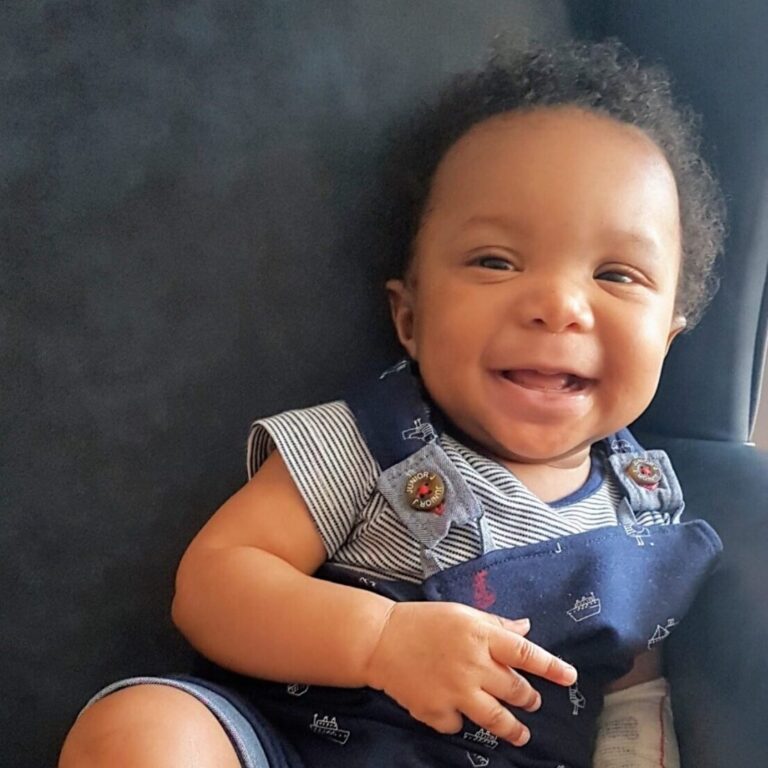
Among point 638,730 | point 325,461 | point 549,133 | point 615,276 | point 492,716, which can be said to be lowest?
point 638,730

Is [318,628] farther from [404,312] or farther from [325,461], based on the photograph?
[404,312]

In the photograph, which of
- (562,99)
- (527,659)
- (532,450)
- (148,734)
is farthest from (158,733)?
(562,99)

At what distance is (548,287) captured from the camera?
789mm

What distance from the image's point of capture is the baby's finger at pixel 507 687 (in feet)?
2.18

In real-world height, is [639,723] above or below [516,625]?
below

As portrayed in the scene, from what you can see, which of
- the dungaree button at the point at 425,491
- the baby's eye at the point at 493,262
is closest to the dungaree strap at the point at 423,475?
the dungaree button at the point at 425,491

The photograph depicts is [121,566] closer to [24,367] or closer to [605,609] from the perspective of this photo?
[24,367]

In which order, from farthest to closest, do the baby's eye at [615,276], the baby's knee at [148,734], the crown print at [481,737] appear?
the baby's eye at [615,276] < the crown print at [481,737] < the baby's knee at [148,734]

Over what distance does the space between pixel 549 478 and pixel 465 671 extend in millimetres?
238

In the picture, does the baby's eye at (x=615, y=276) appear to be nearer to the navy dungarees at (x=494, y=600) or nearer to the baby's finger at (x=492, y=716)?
the navy dungarees at (x=494, y=600)

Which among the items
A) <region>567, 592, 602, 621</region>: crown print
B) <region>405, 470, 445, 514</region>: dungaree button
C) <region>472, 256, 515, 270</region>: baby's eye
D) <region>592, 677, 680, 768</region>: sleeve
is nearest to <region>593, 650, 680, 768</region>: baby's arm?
<region>592, 677, 680, 768</region>: sleeve

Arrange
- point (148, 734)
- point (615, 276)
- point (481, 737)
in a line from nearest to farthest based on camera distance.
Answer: point (148, 734)
point (481, 737)
point (615, 276)

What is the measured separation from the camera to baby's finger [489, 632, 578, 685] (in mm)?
662

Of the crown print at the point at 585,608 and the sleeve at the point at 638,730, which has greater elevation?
the crown print at the point at 585,608
